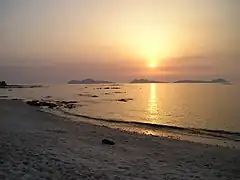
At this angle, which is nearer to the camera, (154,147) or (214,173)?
(214,173)

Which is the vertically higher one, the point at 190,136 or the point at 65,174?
the point at 65,174

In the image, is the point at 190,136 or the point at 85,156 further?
the point at 190,136

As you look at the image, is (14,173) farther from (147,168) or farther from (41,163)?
(147,168)

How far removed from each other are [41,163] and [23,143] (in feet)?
15.0

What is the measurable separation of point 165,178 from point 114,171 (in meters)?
2.32

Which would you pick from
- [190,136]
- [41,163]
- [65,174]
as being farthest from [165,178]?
[190,136]

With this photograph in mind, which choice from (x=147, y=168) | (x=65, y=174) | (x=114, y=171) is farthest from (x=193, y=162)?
(x=65, y=174)

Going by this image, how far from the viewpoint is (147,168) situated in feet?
48.9

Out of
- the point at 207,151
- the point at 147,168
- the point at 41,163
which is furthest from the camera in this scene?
the point at 207,151

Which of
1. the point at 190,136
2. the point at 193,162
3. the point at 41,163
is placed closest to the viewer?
the point at 41,163

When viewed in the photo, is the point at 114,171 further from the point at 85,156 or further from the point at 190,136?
the point at 190,136

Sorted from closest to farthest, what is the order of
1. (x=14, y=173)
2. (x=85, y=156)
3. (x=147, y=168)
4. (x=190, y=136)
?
(x=14, y=173)
(x=147, y=168)
(x=85, y=156)
(x=190, y=136)

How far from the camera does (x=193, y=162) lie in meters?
17.8

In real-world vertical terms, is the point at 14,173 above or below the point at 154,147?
above
